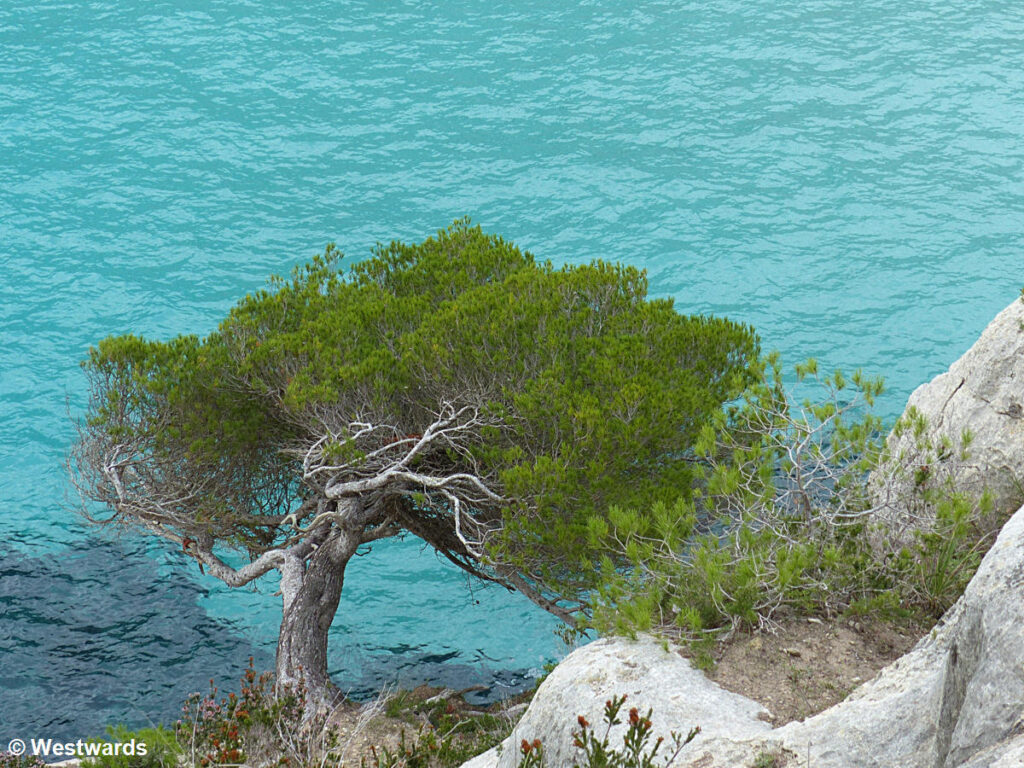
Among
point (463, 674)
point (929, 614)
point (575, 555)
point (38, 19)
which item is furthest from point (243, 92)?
point (929, 614)

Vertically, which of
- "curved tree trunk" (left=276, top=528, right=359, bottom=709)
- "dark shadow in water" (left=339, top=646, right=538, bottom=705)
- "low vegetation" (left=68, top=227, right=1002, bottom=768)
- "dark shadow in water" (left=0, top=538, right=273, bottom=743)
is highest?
"low vegetation" (left=68, top=227, right=1002, bottom=768)

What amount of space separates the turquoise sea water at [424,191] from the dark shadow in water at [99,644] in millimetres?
37

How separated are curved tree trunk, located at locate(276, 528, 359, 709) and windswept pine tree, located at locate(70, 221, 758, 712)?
0.06 feet

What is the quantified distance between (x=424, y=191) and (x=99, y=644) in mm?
10759

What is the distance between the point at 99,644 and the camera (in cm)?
1181

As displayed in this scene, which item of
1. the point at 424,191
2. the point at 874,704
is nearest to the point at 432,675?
the point at 874,704

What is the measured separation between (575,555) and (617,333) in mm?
1966

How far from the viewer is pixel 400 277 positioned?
392 inches

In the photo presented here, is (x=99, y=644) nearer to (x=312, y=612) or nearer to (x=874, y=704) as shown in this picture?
(x=312, y=612)

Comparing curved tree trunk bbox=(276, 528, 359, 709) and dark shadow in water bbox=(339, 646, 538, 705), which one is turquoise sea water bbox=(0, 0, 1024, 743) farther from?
curved tree trunk bbox=(276, 528, 359, 709)

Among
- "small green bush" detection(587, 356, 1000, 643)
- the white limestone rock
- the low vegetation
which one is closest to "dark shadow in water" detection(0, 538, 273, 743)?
the low vegetation

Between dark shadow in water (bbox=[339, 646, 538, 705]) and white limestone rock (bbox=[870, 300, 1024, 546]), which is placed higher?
white limestone rock (bbox=[870, 300, 1024, 546])

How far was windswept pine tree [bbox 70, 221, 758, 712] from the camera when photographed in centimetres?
784

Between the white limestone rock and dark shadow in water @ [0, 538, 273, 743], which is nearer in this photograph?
the white limestone rock
